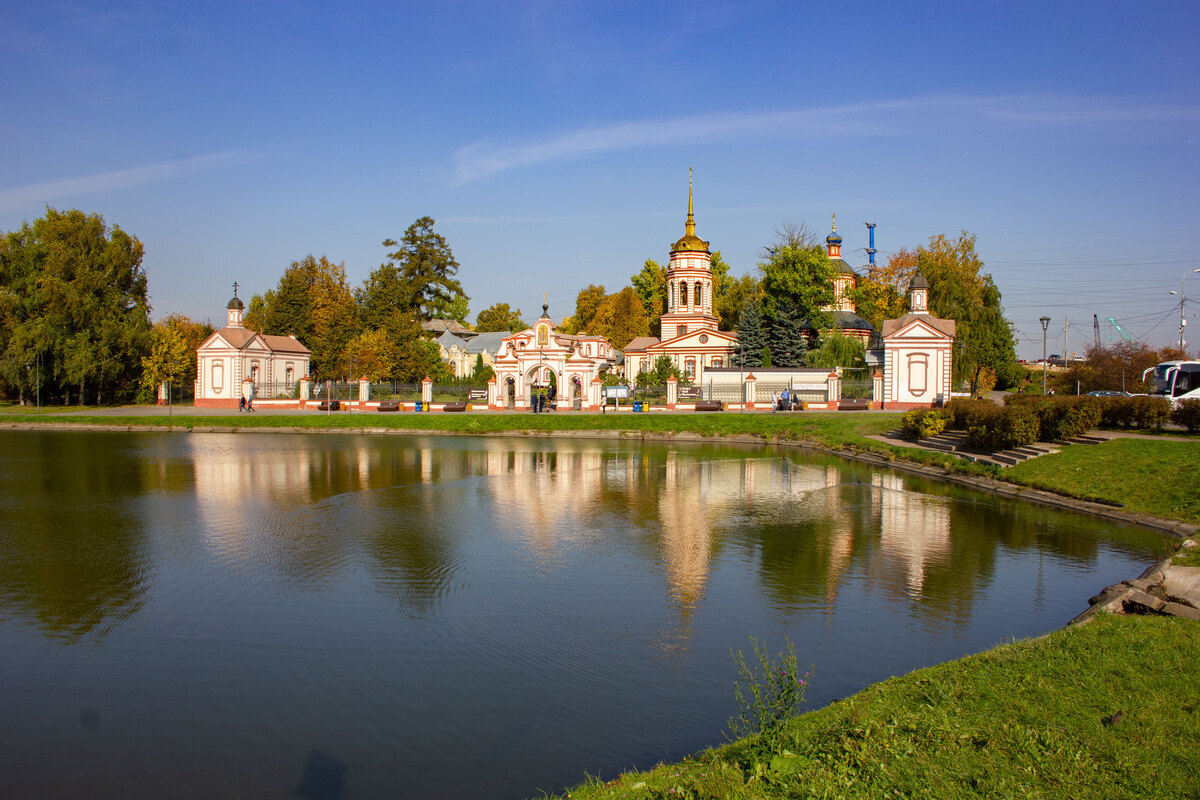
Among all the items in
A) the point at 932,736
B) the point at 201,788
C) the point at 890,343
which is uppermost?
the point at 890,343

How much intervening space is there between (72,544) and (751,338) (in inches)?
1996

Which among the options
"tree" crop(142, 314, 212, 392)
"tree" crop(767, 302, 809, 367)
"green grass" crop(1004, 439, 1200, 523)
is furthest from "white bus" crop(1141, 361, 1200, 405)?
"tree" crop(142, 314, 212, 392)

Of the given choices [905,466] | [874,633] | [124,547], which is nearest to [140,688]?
[124,547]

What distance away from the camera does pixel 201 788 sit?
6.53 m

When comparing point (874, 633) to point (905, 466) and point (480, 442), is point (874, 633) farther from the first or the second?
point (480, 442)

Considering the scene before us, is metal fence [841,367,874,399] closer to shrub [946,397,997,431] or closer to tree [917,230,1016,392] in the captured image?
tree [917,230,1016,392]

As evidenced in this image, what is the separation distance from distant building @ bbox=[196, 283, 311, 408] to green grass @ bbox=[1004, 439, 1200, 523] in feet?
156

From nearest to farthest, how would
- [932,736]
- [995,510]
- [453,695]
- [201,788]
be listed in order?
[932,736]
[201,788]
[453,695]
[995,510]

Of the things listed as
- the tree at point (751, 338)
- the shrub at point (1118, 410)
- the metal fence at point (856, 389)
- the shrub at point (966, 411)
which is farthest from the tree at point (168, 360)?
the shrub at point (1118, 410)

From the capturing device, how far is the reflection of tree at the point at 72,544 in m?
10.8

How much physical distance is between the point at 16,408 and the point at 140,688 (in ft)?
188

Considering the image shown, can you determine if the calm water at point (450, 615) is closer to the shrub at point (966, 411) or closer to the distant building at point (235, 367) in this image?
the shrub at point (966, 411)

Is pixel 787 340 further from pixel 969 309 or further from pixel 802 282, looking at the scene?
pixel 969 309

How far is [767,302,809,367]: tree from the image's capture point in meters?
60.1
